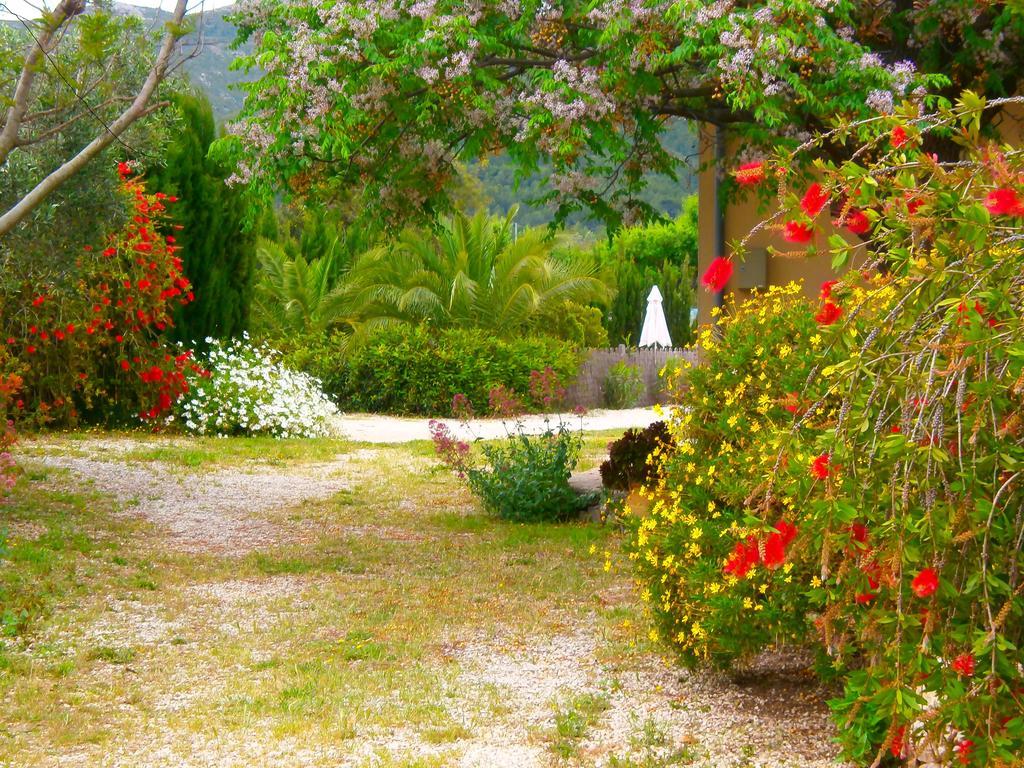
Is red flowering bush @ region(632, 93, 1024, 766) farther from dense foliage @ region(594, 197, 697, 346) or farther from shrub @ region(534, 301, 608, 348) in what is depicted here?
dense foliage @ region(594, 197, 697, 346)

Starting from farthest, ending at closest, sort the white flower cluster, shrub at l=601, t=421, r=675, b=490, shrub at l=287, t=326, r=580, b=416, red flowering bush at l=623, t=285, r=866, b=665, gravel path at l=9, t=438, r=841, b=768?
shrub at l=287, t=326, r=580, b=416, the white flower cluster, shrub at l=601, t=421, r=675, b=490, red flowering bush at l=623, t=285, r=866, b=665, gravel path at l=9, t=438, r=841, b=768

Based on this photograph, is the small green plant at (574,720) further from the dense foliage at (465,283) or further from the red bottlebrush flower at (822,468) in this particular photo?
the dense foliage at (465,283)

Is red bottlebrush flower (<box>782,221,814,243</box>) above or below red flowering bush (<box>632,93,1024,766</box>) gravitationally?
above

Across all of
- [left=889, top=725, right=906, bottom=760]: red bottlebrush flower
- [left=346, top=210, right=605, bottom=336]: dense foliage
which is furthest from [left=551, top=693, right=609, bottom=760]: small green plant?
[left=346, top=210, right=605, bottom=336]: dense foliage

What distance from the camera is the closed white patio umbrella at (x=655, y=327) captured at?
24797 millimetres

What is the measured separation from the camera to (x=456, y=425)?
1709 centimetres

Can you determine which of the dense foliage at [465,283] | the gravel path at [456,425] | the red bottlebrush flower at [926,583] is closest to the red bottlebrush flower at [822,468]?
the red bottlebrush flower at [926,583]

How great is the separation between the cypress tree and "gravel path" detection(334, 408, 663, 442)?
2.24 meters

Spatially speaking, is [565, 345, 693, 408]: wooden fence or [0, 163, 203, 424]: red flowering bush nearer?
[0, 163, 203, 424]: red flowering bush

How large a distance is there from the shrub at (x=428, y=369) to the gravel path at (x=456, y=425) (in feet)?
1.69

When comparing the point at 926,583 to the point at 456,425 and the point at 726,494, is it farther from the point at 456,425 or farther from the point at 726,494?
Answer: the point at 456,425

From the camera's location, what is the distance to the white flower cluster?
14227mm

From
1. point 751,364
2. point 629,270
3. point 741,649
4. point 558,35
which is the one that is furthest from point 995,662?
point 629,270

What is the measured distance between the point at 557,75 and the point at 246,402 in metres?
8.17
